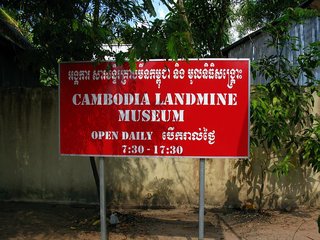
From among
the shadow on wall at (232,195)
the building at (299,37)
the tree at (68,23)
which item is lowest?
the shadow on wall at (232,195)

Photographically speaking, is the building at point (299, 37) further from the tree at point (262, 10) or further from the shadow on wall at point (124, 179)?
the shadow on wall at point (124, 179)

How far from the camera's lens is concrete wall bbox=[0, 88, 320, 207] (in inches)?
242

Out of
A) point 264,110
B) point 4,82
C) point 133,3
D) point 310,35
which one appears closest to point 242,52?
point 310,35

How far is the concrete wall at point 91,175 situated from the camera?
615 centimetres

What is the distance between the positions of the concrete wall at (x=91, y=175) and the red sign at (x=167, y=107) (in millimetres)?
2068

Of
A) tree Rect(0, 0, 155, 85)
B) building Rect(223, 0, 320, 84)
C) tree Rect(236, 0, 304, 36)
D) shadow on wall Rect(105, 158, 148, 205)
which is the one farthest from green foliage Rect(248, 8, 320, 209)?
tree Rect(236, 0, 304, 36)

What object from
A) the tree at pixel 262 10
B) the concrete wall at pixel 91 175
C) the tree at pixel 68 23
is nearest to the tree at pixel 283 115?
the concrete wall at pixel 91 175

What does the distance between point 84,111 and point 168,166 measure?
2.28 metres

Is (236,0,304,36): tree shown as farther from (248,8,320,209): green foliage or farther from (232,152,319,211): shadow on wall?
(232,152,319,211): shadow on wall

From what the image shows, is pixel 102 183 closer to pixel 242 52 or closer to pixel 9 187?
pixel 9 187

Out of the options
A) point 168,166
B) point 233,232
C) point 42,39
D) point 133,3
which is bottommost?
point 233,232

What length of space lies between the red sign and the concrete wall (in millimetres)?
2068

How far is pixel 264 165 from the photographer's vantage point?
6.11m

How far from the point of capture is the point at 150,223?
217 inches
